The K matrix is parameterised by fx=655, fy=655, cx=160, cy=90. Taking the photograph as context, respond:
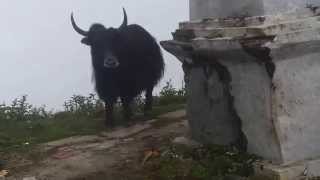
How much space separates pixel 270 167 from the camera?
11.8 ft

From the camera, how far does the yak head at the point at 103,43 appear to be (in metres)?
6.40

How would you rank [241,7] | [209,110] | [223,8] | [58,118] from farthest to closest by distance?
[58,118] < [209,110] < [223,8] < [241,7]

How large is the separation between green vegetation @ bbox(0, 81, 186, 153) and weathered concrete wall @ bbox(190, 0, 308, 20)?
205 centimetres

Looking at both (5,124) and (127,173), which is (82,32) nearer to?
(5,124)

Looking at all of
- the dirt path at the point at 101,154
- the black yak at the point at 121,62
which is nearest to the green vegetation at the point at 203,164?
the dirt path at the point at 101,154

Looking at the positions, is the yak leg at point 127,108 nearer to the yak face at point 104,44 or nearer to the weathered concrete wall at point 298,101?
the yak face at point 104,44

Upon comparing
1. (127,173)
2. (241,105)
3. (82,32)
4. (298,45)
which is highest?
(82,32)

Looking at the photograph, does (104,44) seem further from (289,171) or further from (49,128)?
(289,171)

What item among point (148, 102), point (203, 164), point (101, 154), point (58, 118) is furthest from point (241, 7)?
point (58, 118)

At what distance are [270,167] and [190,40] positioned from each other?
96cm

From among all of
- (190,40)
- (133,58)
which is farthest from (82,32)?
(190,40)

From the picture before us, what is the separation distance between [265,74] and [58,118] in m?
3.70

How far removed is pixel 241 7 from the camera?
3785 millimetres

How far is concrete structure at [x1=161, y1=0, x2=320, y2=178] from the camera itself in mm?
3537
